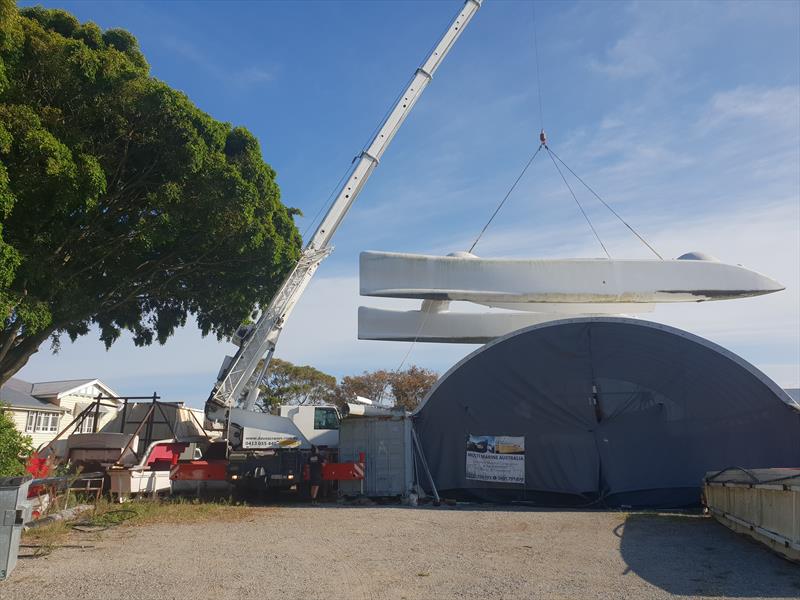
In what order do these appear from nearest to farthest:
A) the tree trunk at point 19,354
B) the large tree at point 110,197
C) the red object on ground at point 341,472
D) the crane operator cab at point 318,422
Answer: the large tree at point 110,197 → the red object on ground at point 341,472 → the tree trunk at point 19,354 → the crane operator cab at point 318,422

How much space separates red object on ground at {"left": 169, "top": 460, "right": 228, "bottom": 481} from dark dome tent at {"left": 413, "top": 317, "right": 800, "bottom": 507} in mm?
5788

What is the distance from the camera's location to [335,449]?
69.1 feet

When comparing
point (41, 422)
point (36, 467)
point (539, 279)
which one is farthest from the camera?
point (41, 422)

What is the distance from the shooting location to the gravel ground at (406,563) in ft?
24.2

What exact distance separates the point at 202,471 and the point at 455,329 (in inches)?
450

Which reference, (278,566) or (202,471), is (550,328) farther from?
(278,566)

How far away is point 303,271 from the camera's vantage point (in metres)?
22.7

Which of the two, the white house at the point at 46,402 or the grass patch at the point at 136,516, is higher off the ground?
the white house at the point at 46,402

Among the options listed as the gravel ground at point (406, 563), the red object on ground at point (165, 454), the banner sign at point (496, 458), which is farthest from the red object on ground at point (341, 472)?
the gravel ground at point (406, 563)

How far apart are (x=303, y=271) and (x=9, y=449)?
11790mm

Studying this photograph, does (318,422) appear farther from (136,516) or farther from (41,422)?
(41,422)

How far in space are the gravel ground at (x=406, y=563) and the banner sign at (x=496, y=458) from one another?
4.96m

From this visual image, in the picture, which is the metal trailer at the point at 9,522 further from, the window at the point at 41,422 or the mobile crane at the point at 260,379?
the window at the point at 41,422

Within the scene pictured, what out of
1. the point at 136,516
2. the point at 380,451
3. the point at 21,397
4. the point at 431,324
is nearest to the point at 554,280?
the point at 431,324
